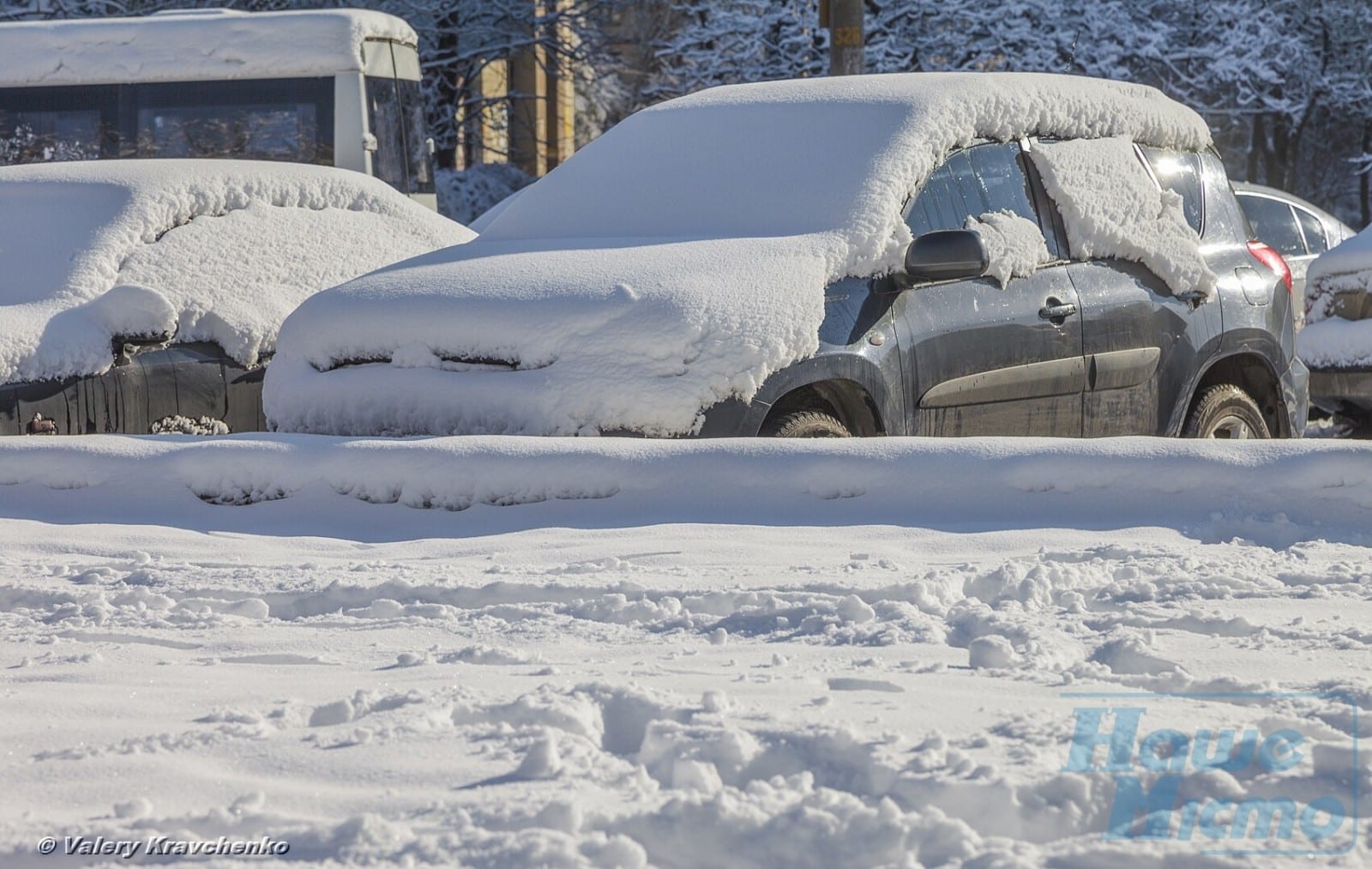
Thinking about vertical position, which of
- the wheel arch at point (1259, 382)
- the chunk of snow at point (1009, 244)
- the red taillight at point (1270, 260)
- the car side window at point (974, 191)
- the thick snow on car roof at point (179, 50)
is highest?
the thick snow on car roof at point (179, 50)

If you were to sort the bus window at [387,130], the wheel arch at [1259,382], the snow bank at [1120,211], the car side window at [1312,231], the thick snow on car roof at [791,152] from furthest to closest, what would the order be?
the car side window at [1312,231] < the bus window at [387,130] < the wheel arch at [1259,382] < the snow bank at [1120,211] < the thick snow on car roof at [791,152]

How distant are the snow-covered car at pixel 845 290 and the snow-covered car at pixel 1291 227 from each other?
457 cm

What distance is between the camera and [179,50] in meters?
11.5

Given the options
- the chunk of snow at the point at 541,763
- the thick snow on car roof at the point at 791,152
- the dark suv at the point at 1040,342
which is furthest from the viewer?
the thick snow on car roof at the point at 791,152

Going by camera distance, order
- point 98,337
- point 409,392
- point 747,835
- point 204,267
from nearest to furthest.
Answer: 1. point 747,835
2. point 409,392
3. point 98,337
4. point 204,267

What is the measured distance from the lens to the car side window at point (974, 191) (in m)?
5.91

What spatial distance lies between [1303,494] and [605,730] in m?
2.42

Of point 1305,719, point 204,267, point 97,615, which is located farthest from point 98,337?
point 1305,719

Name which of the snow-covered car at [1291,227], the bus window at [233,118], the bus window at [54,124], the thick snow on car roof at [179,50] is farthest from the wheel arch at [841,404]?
the bus window at [54,124]

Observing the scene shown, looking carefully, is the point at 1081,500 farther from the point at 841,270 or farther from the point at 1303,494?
the point at 841,270

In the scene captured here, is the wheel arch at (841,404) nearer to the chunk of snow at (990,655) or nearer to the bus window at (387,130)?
the chunk of snow at (990,655)

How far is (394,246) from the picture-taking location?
796 cm

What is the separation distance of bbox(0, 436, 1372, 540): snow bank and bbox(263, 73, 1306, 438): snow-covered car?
0.45 m

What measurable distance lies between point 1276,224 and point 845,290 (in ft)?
24.3
